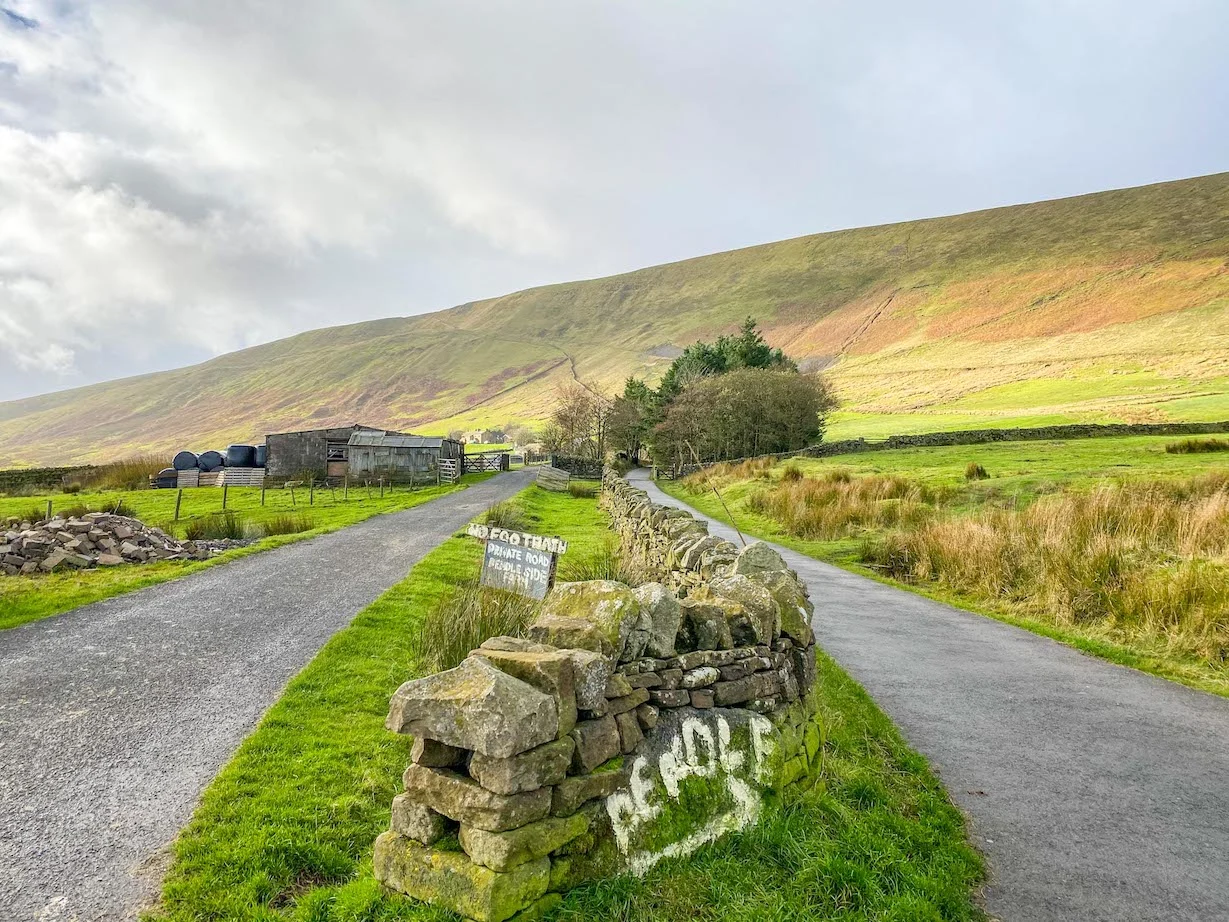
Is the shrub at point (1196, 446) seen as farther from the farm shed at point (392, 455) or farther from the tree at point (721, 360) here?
the farm shed at point (392, 455)

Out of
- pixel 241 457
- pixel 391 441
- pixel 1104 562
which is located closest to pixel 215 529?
pixel 1104 562

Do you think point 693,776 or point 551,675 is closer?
point 551,675

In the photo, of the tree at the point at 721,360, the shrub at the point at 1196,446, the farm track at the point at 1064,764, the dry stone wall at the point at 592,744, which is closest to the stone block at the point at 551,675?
the dry stone wall at the point at 592,744

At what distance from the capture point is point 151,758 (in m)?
5.42

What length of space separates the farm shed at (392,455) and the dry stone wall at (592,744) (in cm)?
4008

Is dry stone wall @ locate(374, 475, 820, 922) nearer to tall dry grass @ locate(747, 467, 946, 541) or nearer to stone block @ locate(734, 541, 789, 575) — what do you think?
stone block @ locate(734, 541, 789, 575)

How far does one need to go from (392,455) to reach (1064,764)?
42388 mm

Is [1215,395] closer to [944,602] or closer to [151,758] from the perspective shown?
[944,602]

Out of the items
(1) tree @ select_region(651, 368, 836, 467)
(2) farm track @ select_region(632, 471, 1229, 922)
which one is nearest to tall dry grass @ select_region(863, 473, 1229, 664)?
(2) farm track @ select_region(632, 471, 1229, 922)

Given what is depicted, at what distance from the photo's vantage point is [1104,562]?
31.8 feet

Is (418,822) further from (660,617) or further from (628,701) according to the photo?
(660,617)

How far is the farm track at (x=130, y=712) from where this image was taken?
4.02 m

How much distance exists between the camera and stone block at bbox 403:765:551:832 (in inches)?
127

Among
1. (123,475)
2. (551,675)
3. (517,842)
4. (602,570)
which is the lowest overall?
(602,570)
